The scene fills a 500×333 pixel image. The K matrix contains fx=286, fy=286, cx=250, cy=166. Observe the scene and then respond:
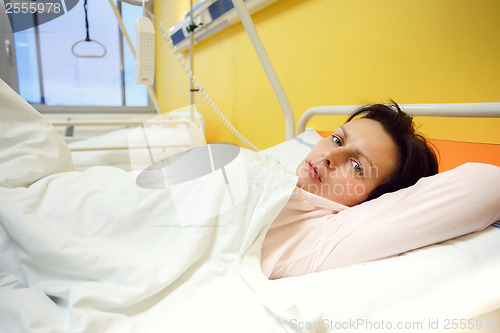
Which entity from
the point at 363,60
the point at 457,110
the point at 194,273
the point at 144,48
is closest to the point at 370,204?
the point at 457,110

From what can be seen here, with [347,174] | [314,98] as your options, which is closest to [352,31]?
[314,98]

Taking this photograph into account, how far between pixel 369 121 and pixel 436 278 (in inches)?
17.5

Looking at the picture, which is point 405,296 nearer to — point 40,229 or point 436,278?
point 436,278

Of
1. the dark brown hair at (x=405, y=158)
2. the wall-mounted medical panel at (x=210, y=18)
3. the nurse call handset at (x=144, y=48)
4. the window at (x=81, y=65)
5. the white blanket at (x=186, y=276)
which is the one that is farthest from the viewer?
the wall-mounted medical panel at (x=210, y=18)

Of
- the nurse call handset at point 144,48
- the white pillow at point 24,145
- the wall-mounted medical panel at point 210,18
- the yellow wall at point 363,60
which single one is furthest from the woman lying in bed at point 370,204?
the wall-mounted medical panel at point 210,18

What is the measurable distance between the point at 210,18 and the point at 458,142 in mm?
1677

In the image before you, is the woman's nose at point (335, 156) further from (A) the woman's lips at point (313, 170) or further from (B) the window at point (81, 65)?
(B) the window at point (81, 65)

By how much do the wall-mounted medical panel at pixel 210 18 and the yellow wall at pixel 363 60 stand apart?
0.07m

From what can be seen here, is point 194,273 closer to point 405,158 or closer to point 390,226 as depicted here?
point 390,226

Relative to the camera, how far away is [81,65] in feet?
9.64

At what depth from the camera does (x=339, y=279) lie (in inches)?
19.6

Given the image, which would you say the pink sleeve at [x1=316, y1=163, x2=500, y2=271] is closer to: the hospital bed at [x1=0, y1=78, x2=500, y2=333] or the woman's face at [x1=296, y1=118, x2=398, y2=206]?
the hospital bed at [x1=0, y1=78, x2=500, y2=333]

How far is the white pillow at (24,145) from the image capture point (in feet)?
2.14

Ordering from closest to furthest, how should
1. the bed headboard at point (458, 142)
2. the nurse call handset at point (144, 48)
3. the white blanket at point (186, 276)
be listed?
1. the white blanket at point (186, 276)
2. the bed headboard at point (458, 142)
3. the nurse call handset at point (144, 48)
